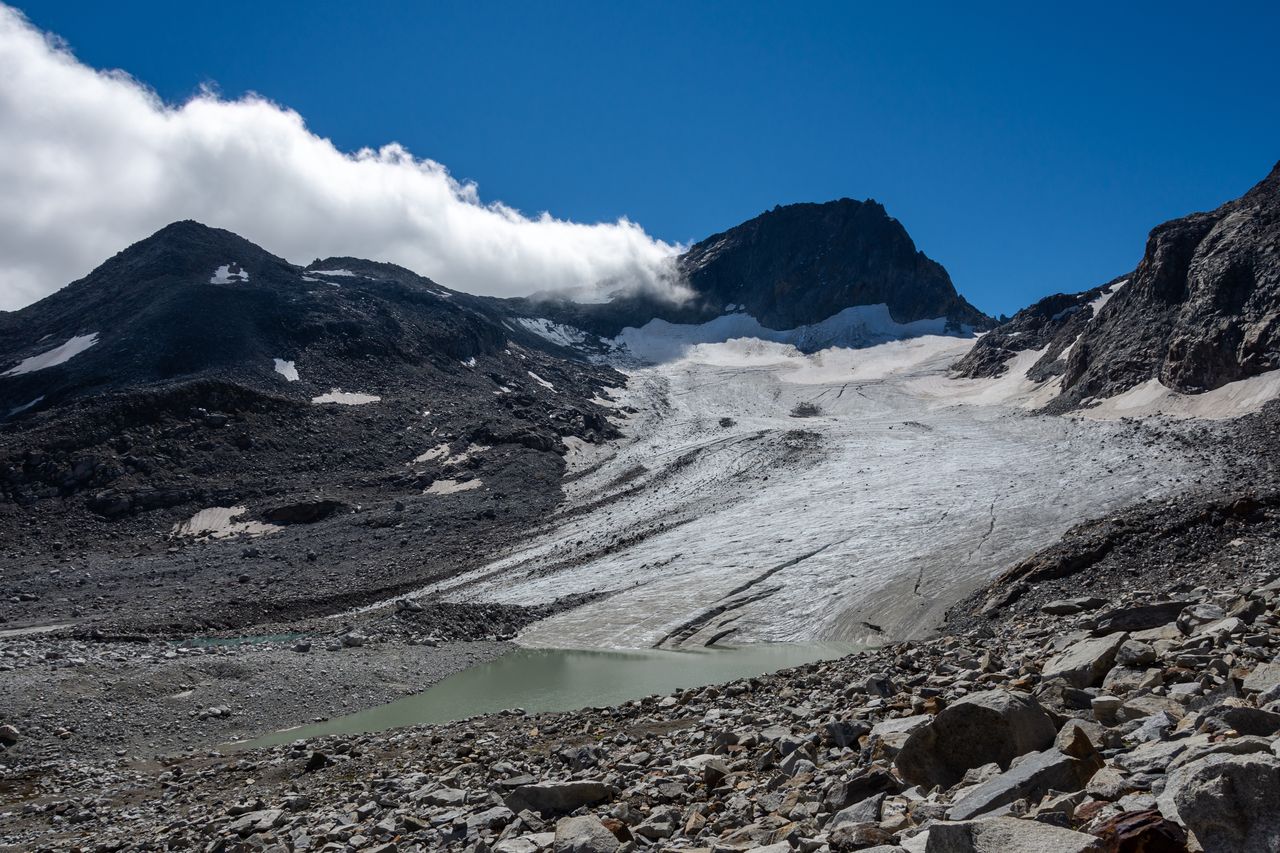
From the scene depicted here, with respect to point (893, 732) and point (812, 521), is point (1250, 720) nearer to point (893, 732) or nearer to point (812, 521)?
point (893, 732)

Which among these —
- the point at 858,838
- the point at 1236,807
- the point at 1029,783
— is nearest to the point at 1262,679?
the point at 1029,783

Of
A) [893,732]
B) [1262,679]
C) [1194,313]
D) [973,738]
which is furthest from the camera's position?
[1194,313]

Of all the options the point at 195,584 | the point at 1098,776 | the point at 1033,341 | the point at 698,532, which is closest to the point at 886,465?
the point at 698,532

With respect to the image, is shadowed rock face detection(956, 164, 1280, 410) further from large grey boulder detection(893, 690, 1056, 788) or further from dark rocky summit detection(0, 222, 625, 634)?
large grey boulder detection(893, 690, 1056, 788)

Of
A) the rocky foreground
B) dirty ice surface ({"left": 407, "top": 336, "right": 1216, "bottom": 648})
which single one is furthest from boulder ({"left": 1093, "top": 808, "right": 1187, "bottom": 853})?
dirty ice surface ({"left": 407, "top": 336, "right": 1216, "bottom": 648})

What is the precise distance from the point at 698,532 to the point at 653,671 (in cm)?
1785

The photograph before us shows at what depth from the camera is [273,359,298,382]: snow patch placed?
74.4m

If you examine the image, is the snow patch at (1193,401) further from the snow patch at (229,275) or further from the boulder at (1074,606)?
the snow patch at (229,275)

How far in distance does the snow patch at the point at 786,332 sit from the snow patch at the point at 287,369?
53.0 meters

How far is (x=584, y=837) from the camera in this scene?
278 inches

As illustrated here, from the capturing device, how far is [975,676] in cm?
1027

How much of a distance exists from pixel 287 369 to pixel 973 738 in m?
77.3

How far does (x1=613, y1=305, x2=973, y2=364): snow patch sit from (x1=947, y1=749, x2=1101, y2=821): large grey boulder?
112 m

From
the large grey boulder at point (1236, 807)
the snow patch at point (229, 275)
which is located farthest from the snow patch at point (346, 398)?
the large grey boulder at point (1236, 807)
